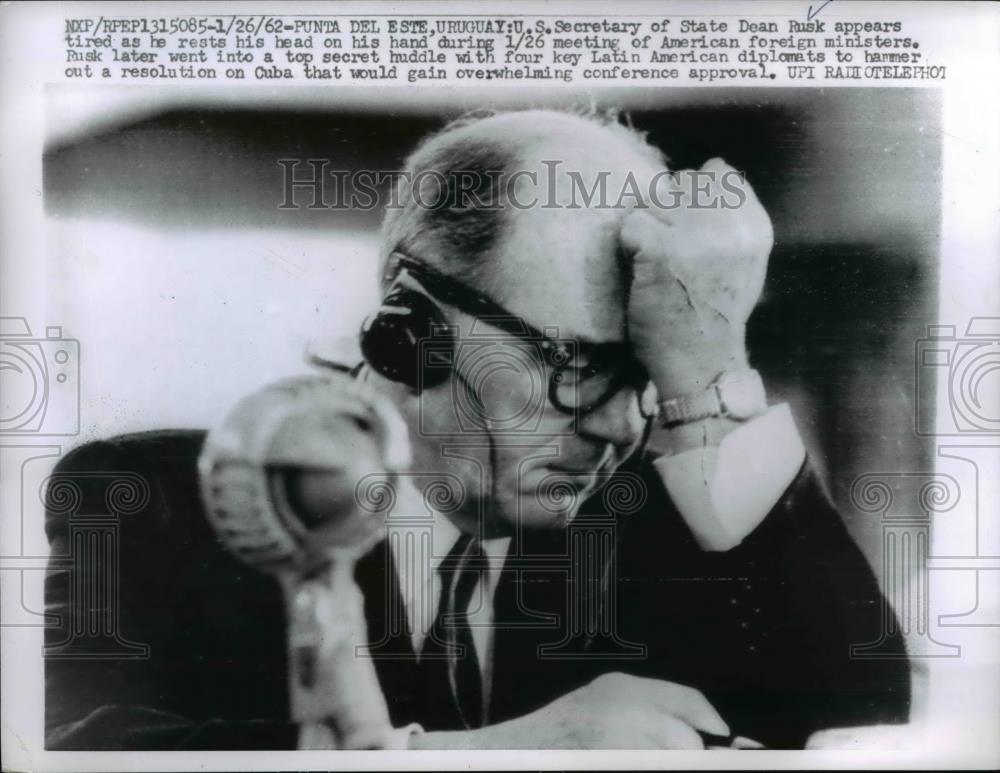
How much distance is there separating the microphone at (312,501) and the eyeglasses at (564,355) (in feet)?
1.27

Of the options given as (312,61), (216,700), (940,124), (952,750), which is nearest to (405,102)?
(312,61)

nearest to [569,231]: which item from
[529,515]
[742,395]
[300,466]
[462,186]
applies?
[462,186]

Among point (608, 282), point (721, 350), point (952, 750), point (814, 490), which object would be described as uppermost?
point (608, 282)

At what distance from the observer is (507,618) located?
113 inches

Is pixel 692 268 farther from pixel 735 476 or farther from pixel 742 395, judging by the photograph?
pixel 735 476

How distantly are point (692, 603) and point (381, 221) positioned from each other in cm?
152

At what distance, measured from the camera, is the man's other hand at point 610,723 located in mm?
2875

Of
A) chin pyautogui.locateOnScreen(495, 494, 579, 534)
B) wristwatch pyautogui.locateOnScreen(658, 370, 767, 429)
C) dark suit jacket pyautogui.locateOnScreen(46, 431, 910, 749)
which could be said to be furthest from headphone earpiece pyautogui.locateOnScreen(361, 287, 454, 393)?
wristwatch pyautogui.locateOnScreen(658, 370, 767, 429)

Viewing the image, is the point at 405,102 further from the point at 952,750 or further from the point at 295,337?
the point at 952,750

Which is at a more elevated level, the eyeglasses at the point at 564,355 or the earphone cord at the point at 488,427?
the eyeglasses at the point at 564,355

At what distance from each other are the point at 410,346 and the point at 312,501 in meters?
0.56

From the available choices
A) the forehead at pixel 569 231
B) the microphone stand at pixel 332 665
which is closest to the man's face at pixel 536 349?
the forehead at pixel 569 231

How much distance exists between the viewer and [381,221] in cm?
283

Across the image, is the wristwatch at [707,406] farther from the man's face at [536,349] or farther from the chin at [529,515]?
the chin at [529,515]
